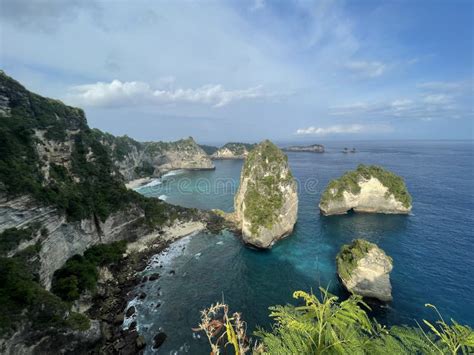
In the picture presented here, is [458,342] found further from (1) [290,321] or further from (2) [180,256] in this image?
(2) [180,256]

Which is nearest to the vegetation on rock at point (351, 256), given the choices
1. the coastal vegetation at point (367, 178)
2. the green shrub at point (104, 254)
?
the coastal vegetation at point (367, 178)

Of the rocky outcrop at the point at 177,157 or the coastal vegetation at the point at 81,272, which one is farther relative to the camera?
the rocky outcrop at the point at 177,157

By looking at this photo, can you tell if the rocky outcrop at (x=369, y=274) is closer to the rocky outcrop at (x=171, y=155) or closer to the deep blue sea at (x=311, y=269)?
the deep blue sea at (x=311, y=269)

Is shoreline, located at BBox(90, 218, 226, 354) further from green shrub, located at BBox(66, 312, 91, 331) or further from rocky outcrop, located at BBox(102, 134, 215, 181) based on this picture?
rocky outcrop, located at BBox(102, 134, 215, 181)

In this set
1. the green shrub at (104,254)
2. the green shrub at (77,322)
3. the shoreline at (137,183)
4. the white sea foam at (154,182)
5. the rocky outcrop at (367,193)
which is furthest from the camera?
the white sea foam at (154,182)

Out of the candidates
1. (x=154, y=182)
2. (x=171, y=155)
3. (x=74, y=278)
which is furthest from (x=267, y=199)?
(x=171, y=155)

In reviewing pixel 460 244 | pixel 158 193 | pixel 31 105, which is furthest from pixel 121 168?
pixel 460 244

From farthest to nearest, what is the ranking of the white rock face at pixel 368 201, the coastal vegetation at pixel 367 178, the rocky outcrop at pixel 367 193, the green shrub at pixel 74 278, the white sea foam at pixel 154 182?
the white sea foam at pixel 154 182 < the white rock face at pixel 368 201 < the rocky outcrop at pixel 367 193 < the coastal vegetation at pixel 367 178 < the green shrub at pixel 74 278

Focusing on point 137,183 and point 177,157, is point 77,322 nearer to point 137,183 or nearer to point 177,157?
point 137,183
